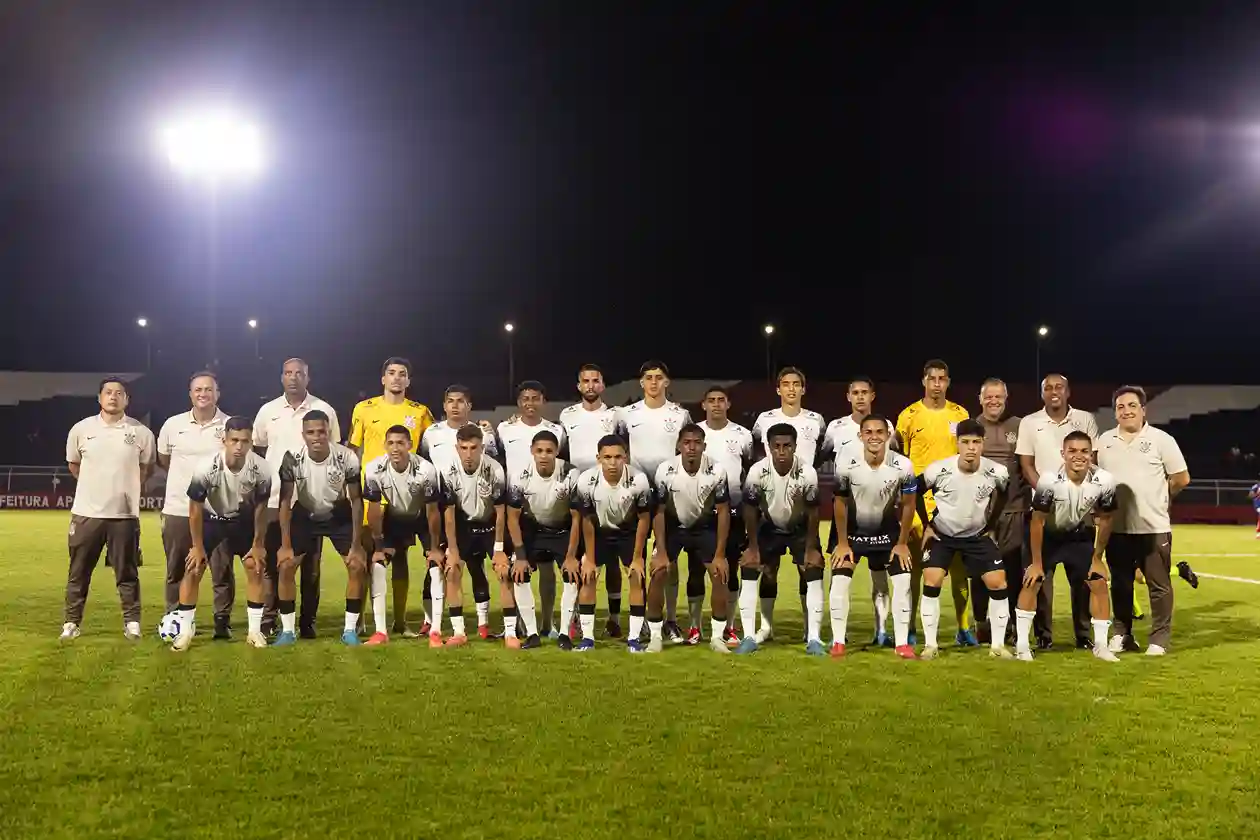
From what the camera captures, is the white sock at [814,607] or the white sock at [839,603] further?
the white sock at [814,607]

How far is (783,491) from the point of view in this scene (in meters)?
7.74

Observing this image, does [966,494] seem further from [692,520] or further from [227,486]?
[227,486]

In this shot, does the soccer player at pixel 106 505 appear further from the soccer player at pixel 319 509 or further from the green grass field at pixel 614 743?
the soccer player at pixel 319 509

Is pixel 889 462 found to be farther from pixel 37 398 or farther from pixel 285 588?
pixel 37 398

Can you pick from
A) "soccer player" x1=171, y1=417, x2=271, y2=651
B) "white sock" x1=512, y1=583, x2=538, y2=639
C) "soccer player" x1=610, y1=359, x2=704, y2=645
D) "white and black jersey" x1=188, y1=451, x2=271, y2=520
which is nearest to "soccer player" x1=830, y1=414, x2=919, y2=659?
"soccer player" x1=610, y1=359, x2=704, y2=645

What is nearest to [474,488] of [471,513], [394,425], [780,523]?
[471,513]

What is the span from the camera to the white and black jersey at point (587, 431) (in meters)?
8.41

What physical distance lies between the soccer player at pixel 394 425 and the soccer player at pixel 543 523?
3.14 feet

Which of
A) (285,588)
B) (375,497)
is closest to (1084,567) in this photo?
(375,497)

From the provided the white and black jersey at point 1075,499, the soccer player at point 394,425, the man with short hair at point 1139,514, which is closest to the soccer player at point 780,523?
the white and black jersey at point 1075,499

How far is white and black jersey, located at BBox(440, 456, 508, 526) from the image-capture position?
8125 mm

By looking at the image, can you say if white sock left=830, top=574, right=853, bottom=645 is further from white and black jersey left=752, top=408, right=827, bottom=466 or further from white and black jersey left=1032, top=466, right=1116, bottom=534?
white and black jersey left=1032, top=466, right=1116, bottom=534

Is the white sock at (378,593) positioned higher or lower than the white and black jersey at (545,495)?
lower

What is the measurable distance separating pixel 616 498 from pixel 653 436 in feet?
2.21
